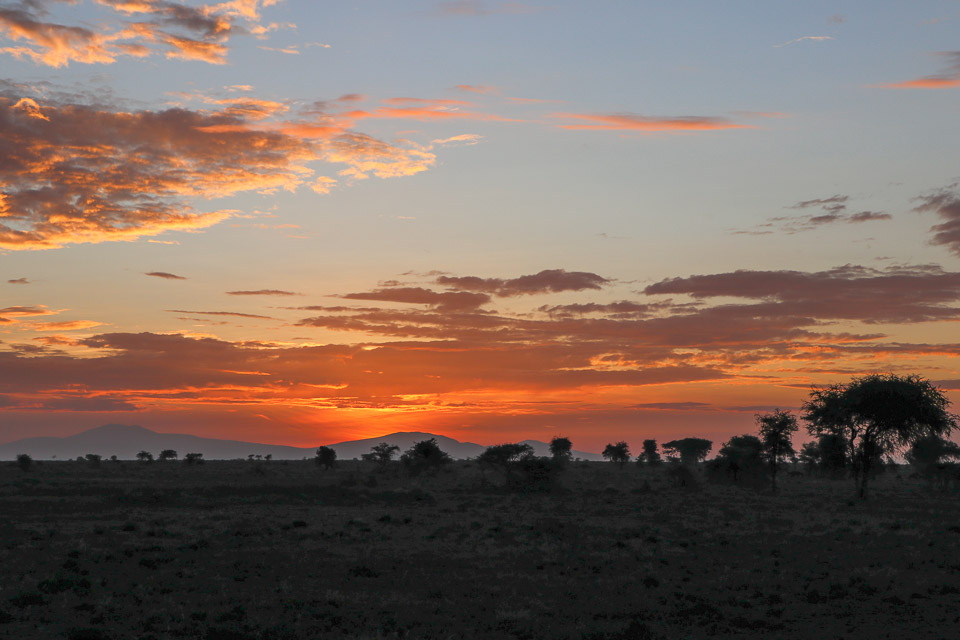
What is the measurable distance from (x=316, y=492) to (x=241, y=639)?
1928 inches

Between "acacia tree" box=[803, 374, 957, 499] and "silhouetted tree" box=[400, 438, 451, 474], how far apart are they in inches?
1994

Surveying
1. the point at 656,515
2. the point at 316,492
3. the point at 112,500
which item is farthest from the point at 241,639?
the point at 316,492

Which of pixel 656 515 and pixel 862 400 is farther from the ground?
pixel 862 400

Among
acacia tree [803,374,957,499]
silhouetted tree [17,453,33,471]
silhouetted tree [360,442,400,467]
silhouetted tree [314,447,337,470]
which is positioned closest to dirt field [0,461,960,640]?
acacia tree [803,374,957,499]

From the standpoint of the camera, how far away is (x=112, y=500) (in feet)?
182

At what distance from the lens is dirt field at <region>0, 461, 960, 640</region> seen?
2019 cm

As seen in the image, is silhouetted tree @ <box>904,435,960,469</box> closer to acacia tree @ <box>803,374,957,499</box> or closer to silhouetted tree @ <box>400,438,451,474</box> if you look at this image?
acacia tree @ <box>803,374,957,499</box>

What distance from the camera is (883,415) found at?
62.4 m

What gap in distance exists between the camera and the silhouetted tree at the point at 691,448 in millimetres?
137125

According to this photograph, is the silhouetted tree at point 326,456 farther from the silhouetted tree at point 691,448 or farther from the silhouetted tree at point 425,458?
the silhouetted tree at point 691,448

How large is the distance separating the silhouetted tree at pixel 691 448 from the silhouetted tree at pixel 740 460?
171 feet

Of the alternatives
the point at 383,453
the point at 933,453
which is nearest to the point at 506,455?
the point at 383,453

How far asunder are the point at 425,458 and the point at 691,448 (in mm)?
60689

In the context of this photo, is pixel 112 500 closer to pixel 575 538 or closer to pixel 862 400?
pixel 575 538
